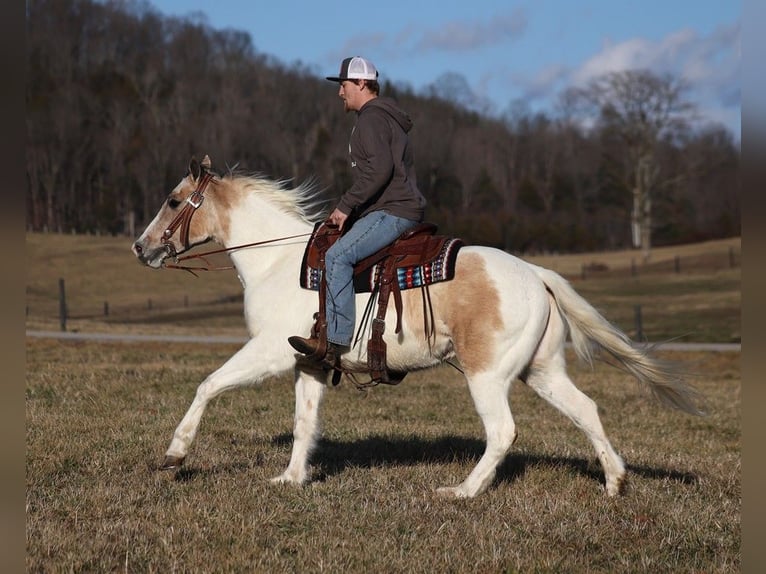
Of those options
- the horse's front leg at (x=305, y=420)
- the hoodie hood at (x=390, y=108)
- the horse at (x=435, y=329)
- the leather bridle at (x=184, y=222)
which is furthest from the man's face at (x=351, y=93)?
the horse's front leg at (x=305, y=420)

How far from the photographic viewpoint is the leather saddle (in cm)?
747

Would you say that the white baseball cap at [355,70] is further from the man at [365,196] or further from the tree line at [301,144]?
the tree line at [301,144]

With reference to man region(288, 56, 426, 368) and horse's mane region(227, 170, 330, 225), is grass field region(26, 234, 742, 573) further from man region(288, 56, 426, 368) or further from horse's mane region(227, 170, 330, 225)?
horse's mane region(227, 170, 330, 225)

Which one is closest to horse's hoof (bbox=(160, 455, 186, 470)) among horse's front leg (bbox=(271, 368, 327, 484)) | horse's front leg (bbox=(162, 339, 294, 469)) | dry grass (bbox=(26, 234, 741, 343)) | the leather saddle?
horse's front leg (bbox=(162, 339, 294, 469))

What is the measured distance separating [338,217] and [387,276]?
650 millimetres

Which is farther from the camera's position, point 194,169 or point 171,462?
point 194,169

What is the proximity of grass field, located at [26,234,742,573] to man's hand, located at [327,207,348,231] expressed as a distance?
2.18 meters

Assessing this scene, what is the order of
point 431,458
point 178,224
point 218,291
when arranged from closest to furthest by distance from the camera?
point 178,224 → point 431,458 → point 218,291

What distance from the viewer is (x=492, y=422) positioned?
7.41m

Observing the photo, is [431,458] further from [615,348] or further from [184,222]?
[184,222]

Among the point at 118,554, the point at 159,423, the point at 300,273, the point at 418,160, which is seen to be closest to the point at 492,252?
the point at 300,273

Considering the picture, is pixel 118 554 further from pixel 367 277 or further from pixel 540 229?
pixel 540 229

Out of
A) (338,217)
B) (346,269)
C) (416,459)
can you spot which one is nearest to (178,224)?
(338,217)

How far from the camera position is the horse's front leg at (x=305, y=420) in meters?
7.86
